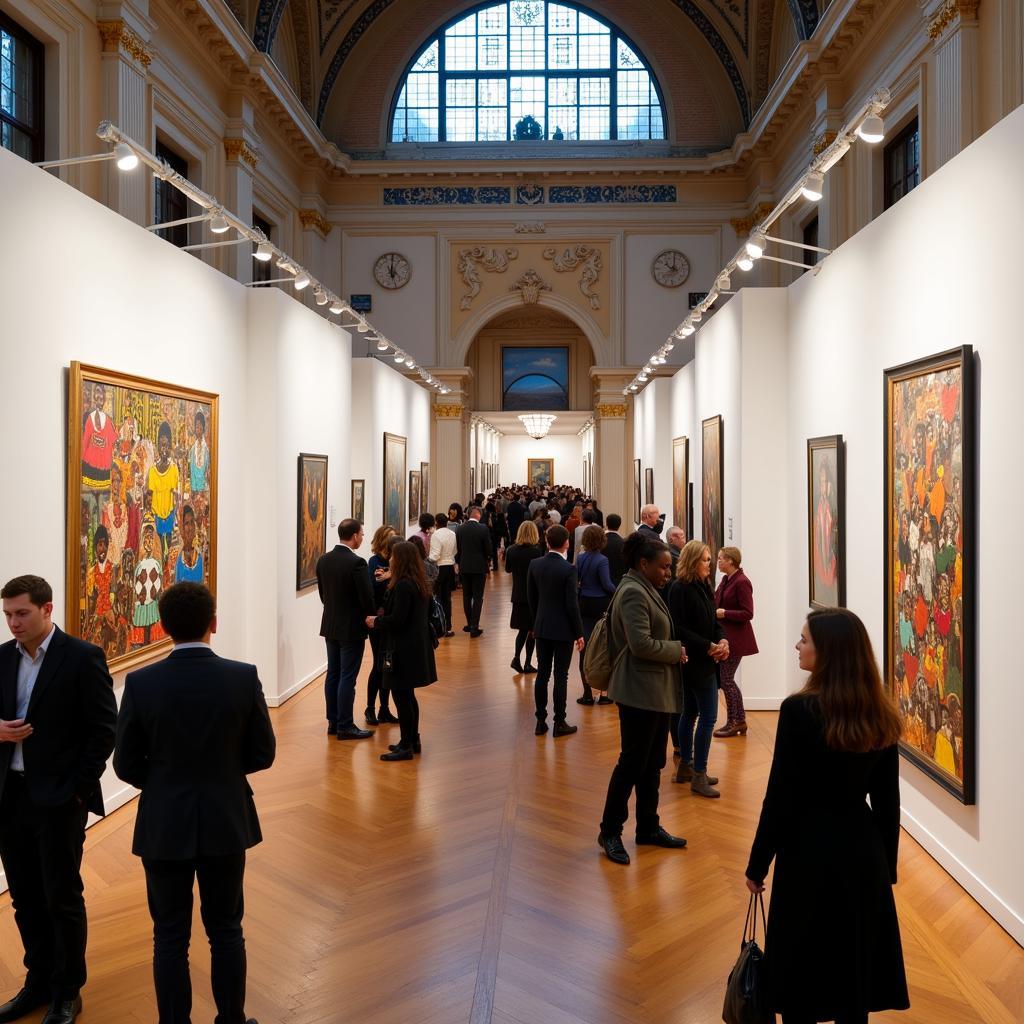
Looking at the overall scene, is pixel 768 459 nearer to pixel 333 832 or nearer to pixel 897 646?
pixel 897 646

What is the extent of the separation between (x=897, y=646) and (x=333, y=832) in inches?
146

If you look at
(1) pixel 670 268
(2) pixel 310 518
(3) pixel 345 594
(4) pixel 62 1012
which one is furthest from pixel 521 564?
(1) pixel 670 268

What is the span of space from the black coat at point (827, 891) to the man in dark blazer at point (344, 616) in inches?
214

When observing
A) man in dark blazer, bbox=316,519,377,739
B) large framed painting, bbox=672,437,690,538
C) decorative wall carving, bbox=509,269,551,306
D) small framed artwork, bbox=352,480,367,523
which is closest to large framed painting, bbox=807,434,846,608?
man in dark blazer, bbox=316,519,377,739

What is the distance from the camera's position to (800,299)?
29.8ft

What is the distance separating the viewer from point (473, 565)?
13.9 meters

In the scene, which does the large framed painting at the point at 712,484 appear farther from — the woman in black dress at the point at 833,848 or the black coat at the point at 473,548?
the woman in black dress at the point at 833,848

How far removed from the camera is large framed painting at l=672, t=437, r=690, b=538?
537 inches

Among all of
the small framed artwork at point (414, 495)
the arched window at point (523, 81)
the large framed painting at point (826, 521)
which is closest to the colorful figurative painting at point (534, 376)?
the arched window at point (523, 81)

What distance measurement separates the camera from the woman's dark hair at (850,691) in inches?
121

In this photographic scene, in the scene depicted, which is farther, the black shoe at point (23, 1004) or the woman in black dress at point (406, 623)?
the woman in black dress at point (406, 623)

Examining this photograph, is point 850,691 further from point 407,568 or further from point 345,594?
point 345,594

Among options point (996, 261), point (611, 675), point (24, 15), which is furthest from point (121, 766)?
point (24, 15)

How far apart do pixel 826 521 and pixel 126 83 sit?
409 inches
